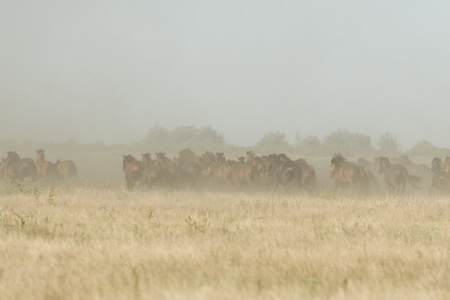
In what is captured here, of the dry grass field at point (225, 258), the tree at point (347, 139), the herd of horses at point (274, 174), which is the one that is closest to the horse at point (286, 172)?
the herd of horses at point (274, 174)

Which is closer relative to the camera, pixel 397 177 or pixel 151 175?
pixel 397 177

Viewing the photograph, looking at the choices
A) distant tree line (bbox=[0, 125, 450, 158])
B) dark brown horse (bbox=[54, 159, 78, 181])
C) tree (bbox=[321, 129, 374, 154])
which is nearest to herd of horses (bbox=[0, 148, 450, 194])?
dark brown horse (bbox=[54, 159, 78, 181])

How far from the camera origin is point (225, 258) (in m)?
7.09

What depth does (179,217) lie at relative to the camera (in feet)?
38.8

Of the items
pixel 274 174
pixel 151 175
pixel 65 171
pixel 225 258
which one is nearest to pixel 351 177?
pixel 274 174

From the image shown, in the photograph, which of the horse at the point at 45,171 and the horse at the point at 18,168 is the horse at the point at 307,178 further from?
the horse at the point at 18,168

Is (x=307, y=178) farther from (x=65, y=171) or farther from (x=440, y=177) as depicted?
(x=65, y=171)

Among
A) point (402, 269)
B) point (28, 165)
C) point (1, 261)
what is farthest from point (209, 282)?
point (28, 165)

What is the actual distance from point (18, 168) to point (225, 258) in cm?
2301

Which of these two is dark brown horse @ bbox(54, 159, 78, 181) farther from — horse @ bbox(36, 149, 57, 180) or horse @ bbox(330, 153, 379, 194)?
horse @ bbox(330, 153, 379, 194)

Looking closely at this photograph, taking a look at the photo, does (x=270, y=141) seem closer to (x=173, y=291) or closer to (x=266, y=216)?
(x=266, y=216)

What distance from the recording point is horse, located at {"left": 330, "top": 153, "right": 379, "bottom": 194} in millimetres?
22812

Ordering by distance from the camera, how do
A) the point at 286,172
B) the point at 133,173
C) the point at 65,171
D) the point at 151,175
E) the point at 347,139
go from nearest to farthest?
the point at 286,172 → the point at 151,175 → the point at 133,173 → the point at 65,171 → the point at 347,139

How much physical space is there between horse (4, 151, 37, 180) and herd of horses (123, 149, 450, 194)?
19.6 feet
